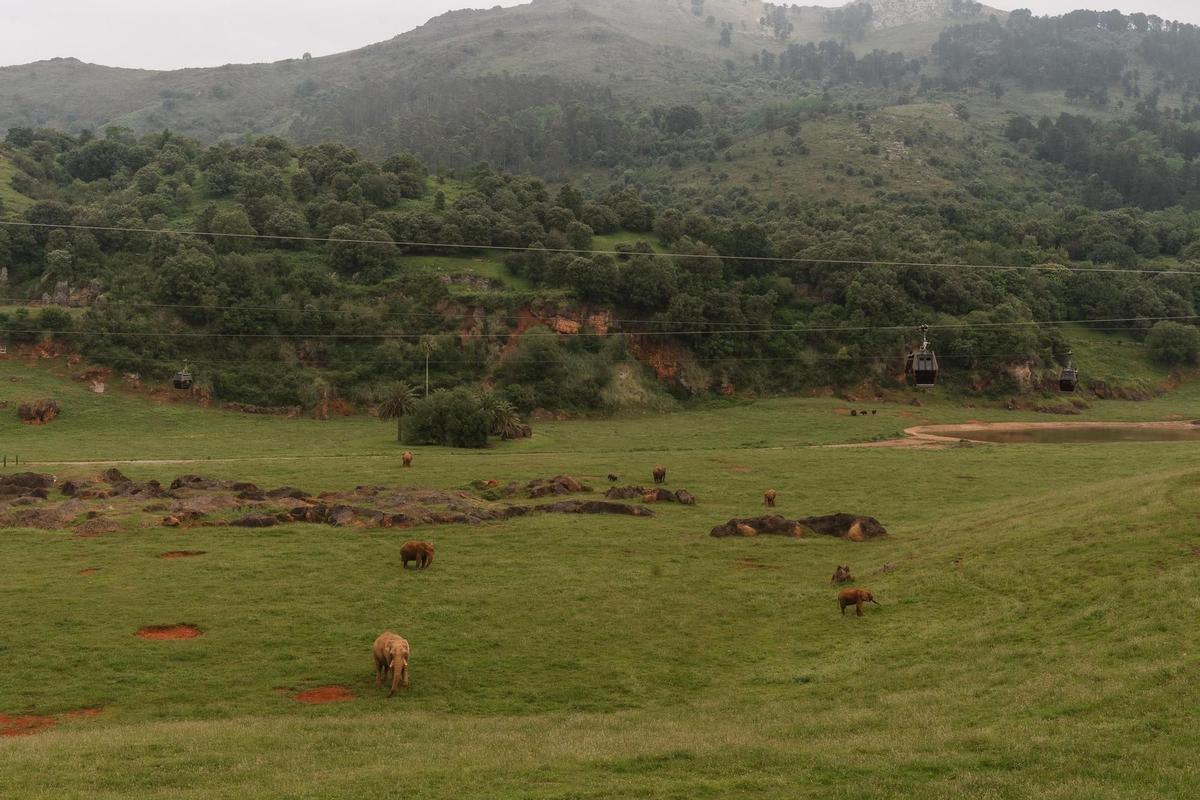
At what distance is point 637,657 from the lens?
26578mm

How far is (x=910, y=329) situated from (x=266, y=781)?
10082cm

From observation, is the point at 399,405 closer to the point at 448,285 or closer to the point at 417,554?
the point at 448,285

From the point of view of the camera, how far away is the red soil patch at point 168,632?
27797 mm

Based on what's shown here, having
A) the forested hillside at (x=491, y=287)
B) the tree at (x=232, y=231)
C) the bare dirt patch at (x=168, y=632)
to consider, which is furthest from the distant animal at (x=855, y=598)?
the tree at (x=232, y=231)

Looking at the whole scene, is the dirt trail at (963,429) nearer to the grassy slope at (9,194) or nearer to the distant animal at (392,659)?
the distant animal at (392,659)

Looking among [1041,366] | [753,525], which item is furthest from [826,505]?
[1041,366]

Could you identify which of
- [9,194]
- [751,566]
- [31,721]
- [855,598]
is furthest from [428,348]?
[31,721]

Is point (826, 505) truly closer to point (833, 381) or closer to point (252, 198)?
point (833, 381)

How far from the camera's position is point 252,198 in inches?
4798

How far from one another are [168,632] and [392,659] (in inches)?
319

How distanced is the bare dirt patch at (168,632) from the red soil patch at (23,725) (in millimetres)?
5564

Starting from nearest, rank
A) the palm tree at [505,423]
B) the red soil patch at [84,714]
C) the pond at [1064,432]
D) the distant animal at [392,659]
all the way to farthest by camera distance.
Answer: the red soil patch at [84,714]
the distant animal at [392,659]
the palm tree at [505,423]
the pond at [1064,432]

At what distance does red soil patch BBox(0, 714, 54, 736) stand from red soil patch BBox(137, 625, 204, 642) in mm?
5564

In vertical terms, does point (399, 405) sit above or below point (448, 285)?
below
